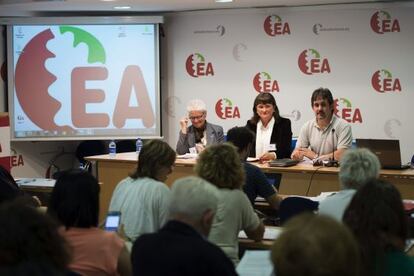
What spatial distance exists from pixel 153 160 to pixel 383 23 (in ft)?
15.1

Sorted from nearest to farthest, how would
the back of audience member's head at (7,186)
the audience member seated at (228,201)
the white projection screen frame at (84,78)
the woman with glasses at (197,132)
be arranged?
the audience member seated at (228,201) → the back of audience member's head at (7,186) → the woman with glasses at (197,132) → the white projection screen frame at (84,78)

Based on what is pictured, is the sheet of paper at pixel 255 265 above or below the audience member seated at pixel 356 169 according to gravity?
below

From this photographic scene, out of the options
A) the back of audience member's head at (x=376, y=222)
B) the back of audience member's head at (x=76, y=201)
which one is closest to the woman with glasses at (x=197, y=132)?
the back of audience member's head at (x=76, y=201)

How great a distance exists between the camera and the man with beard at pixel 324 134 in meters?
5.68

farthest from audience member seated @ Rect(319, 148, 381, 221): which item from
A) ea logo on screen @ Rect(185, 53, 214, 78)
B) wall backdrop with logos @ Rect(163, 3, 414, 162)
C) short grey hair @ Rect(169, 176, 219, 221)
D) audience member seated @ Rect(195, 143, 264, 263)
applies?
ea logo on screen @ Rect(185, 53, 214, 78)

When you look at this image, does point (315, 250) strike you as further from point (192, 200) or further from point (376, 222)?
point (192, 200)

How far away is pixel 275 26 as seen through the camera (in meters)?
7.68

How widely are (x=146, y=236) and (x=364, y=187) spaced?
813mm

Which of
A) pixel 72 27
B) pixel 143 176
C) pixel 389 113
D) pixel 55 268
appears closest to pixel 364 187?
pixel 55 268

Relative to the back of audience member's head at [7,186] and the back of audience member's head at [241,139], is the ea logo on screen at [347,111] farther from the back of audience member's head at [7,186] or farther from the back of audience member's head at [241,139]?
the back of audience member's head at [7,186]

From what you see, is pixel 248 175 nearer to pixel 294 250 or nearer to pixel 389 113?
pixel 294 250

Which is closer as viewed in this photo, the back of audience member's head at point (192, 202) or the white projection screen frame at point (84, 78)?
the back of audience member's head at point (192, 202)

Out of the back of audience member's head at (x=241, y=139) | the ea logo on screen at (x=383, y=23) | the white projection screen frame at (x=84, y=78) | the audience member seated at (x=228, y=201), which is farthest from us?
the white projection screen frame at (x=84, y=78)

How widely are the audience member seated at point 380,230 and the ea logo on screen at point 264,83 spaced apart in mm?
5665
